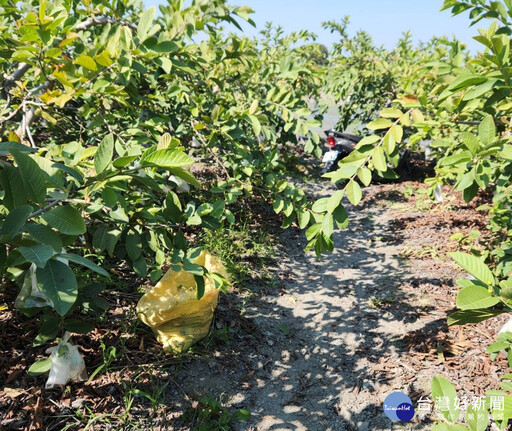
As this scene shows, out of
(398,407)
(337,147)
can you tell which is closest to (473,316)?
(398,407)

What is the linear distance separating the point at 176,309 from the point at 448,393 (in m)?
1.66

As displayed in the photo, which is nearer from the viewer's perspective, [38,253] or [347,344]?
[38,253]

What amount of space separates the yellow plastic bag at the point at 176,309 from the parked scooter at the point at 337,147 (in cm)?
453

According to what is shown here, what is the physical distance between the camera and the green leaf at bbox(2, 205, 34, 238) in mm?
912

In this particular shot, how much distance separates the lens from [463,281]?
1209 millimetres

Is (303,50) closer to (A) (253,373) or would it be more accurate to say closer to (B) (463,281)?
(A) (253,373)

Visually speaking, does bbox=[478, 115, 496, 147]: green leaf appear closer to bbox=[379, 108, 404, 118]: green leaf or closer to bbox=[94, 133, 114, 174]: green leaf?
bbox=[379, 108, 404, 118]: green leaf

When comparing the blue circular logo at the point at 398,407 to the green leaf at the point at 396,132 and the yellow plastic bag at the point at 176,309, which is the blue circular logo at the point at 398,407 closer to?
the yellow plastic bag at the point at 176,309

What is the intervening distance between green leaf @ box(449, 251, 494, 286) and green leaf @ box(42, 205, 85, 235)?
0.99 meters

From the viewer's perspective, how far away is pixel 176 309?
2375 mm

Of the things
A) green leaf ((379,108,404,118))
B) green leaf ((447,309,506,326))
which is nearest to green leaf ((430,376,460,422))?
green leaf ((447,309,506,326))

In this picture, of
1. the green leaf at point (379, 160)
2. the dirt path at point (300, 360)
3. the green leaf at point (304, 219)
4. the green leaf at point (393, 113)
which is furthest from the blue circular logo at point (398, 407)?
the green leaf at point (393, 113)

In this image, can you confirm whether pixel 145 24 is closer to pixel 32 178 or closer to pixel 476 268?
pixel 32 178

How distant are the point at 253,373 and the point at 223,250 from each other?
140cm
